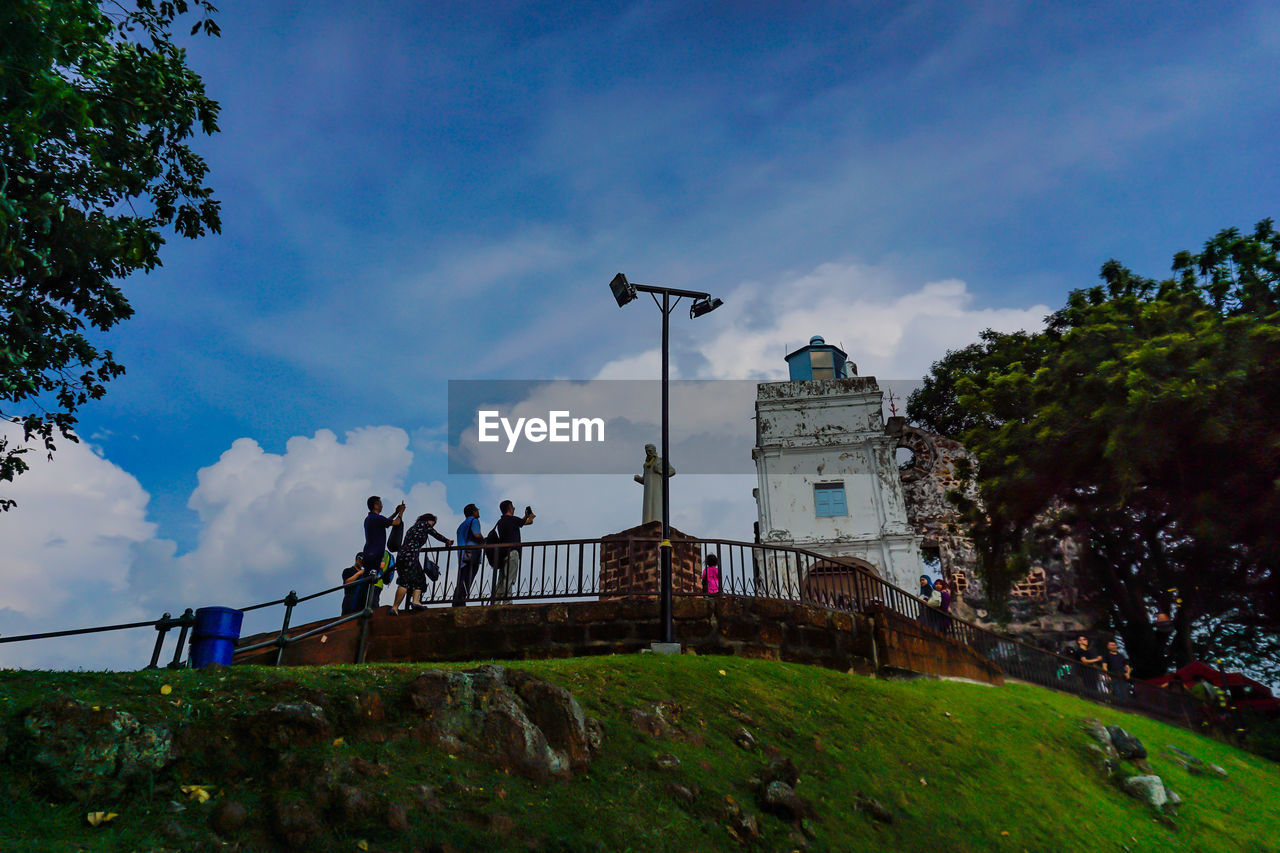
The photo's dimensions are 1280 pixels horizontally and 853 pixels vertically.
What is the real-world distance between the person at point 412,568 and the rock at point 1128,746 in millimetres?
10600

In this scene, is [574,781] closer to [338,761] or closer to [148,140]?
[338,761]

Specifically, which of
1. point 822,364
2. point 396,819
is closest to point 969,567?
point 822,364

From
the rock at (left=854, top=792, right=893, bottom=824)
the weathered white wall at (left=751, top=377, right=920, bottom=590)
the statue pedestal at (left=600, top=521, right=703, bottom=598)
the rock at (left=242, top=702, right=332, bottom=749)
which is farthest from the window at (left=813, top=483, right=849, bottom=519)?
the rock at (left=242, top=702, right=332, bottom=749)

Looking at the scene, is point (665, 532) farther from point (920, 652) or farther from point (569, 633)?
point (920, 652)

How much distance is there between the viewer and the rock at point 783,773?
6.19 metres

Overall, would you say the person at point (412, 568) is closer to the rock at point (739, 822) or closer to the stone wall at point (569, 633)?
the stone wall at point (569, 633)

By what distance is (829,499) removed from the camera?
27.2 metres

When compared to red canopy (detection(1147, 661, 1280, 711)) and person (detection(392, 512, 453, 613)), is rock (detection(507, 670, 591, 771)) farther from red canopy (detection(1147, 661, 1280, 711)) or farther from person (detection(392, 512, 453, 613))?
red canopy (detection(1147, 661, 1280, 711))

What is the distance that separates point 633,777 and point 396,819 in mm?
1930

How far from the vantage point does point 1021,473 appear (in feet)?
54.2

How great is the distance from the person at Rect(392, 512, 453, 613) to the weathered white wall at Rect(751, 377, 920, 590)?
697 inches

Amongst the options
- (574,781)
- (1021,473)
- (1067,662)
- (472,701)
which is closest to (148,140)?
(472,701)

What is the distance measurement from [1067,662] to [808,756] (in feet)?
45.8

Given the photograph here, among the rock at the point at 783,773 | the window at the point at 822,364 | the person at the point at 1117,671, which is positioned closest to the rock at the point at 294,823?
the rock at the point at 783,773
